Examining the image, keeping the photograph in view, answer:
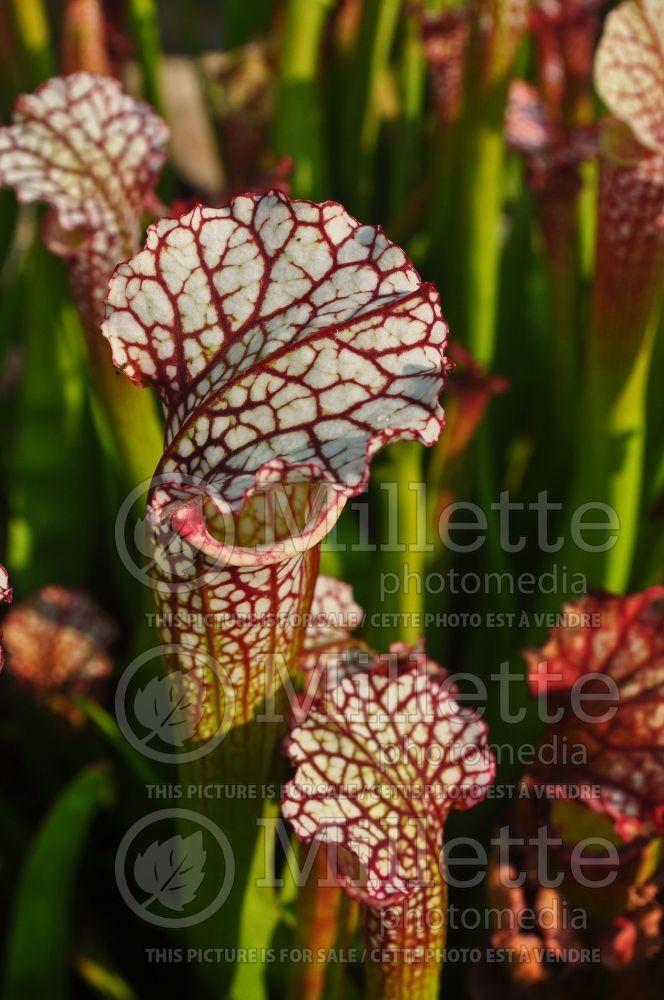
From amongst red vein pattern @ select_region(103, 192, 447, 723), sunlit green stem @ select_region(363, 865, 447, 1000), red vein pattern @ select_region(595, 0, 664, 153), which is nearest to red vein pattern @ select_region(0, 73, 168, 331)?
red vein pattern @ select_region(103, 192, 447, 723)

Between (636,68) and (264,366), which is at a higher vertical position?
(636,68)

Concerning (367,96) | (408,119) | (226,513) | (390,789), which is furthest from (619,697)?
(367,96)

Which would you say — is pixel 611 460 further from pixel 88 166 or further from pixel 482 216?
pixel 88 166

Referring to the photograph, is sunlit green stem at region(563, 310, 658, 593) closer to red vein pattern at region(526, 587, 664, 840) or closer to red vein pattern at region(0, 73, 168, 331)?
red vein pattern at region(526, 587, 664, 840)

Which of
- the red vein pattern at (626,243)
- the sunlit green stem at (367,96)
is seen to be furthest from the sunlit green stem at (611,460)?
the sunlit green stem at (367,96)

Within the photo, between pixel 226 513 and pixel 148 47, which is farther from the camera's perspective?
pixel 148 47

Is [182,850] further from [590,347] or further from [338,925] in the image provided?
[590,347]
